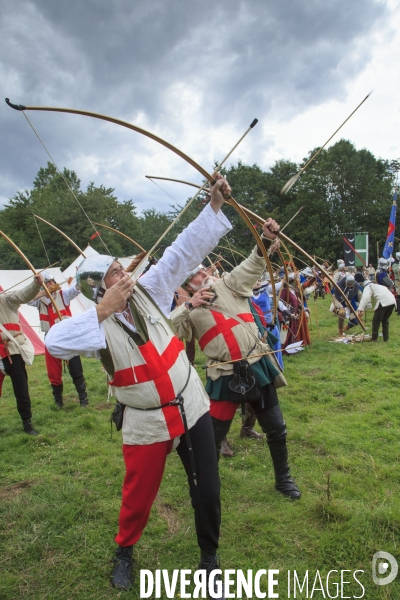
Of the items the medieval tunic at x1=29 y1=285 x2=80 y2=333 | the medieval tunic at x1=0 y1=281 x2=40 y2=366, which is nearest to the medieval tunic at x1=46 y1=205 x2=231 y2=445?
the medieval tunic at x1=0 y1=281 x2=40 y2=366

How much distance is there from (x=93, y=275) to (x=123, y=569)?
→ 66.8 inches

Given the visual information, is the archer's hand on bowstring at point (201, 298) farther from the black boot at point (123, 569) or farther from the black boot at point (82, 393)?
the black boot at point (82, 393)

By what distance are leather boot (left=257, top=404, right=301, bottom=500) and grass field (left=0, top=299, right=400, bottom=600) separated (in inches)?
3.7

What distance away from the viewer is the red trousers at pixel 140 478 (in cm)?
200

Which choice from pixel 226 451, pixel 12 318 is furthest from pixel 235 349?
pixel 12 318

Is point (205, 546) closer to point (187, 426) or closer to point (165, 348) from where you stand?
point (187, 426)

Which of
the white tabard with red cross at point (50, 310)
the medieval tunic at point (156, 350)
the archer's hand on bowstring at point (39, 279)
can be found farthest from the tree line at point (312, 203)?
the medieval tunic at point (156, 350)

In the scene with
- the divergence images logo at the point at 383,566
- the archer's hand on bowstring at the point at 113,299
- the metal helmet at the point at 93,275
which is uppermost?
the metal helmet at the point at 93,275

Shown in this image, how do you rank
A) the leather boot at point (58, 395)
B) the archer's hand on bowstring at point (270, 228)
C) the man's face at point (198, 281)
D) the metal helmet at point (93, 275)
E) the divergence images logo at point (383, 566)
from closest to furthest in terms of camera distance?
the metal helmet at point (93, 275), the divergence images logo at point (383, 566), the archer's hand on bowstring at point (270, 228), the man's face at point (198, 281), the leather boot at point (58, 395)

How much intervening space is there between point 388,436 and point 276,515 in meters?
1.69

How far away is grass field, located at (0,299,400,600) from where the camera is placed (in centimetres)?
229

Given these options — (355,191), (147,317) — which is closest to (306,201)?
(355,191)

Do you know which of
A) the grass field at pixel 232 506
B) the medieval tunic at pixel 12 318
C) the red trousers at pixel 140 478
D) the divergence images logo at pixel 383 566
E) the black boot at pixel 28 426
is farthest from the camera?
the black boot at pixel 28 426

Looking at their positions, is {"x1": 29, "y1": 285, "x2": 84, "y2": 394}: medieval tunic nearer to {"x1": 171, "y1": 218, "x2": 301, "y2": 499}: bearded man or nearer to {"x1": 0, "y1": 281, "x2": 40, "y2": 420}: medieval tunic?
{"x1": 0, "y1": 281, "x2": 40, "y2": 420}: medieval tunic
